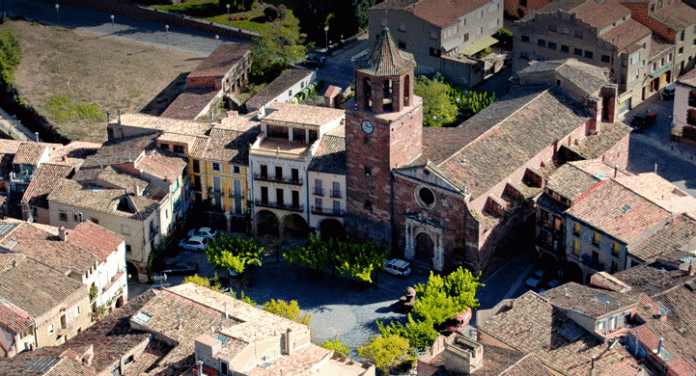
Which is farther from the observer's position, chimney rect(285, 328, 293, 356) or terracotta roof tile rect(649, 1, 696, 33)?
terracotta roof tile rect(649, 1, 696, 33)

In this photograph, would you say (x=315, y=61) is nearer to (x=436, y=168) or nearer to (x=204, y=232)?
(x=204, y=232)

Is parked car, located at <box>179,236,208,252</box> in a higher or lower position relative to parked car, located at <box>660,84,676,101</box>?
lower

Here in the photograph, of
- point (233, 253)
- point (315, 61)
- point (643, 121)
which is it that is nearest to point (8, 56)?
point (315, 61)

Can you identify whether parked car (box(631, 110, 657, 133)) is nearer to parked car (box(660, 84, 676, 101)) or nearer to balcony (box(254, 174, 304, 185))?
parked car (box(660, 84, 676, 101))

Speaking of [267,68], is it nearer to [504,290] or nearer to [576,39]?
[576,39]

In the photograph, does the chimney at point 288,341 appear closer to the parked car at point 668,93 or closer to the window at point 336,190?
the window at point 336,190

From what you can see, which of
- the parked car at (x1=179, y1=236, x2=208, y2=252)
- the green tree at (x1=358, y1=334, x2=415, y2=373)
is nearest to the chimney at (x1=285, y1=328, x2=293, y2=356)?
the green tree at (x1=358, y1=334, x2=415, y2=373)

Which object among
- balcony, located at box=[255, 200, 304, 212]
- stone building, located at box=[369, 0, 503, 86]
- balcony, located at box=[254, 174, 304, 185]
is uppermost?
stone building, located at box=[369, 0, 503, 86]
